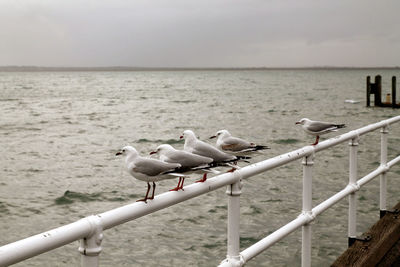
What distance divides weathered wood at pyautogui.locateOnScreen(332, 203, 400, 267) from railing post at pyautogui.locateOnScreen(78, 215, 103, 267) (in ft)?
9.10

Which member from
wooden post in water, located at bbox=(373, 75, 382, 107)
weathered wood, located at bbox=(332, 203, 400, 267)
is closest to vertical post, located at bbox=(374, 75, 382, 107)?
wooden post in water, located at bbox=(373, 75, 382, 107)

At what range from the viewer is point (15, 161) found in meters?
25.0

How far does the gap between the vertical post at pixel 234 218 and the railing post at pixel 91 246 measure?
107cm

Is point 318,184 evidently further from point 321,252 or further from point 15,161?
point 15,161

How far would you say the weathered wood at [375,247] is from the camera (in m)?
4.22

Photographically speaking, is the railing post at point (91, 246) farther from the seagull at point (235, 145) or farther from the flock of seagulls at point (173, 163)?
the seagull at point (235, 145)

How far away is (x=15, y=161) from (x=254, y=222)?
633 inches

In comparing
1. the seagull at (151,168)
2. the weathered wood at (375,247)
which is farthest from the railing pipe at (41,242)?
the weathered wood at (375,247)

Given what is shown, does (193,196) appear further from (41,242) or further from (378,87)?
(378,87)

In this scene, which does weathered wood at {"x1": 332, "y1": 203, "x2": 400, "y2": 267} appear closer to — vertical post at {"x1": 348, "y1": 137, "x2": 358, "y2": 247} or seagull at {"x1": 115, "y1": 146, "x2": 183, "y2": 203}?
vertical post at {"x1": 348, "y1": 137, "x2": 358, "y2": 247}

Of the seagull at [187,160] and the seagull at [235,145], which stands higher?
the seagull at [187,160]

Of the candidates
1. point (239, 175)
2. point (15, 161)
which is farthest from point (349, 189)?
point (15, 161)

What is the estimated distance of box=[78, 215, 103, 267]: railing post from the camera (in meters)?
1.90

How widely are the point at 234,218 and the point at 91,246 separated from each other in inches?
43.9
